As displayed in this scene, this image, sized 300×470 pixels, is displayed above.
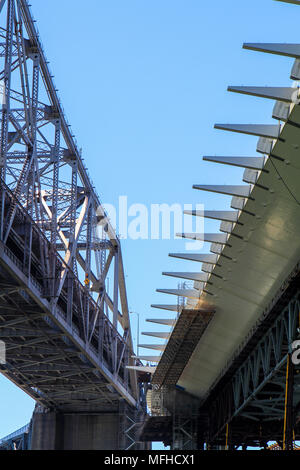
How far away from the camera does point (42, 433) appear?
80188 millimetres

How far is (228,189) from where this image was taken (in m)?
37.8

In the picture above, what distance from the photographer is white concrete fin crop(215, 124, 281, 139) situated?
3234 cm

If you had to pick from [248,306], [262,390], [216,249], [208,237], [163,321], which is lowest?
[262,390]

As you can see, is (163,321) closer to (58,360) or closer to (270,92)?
(58,360)

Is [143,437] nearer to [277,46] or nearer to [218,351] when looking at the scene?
[218,351]

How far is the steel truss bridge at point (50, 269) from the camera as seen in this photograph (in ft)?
152

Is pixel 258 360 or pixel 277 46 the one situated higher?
pixel 277 46

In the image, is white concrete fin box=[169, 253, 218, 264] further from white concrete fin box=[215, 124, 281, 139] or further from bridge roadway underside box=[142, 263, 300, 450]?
Answer: white concrete fin box=[215, 124, 281, 139]

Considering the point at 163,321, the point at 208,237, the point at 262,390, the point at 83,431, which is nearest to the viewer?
the point at 208,237

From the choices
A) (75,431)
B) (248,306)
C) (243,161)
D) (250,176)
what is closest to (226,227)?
(250,176)

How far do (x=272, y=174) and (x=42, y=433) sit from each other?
51.6 metres

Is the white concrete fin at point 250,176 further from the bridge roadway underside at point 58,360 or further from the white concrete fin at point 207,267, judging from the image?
the bridge roadway underside at point 58,360

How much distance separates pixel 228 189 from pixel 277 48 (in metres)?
10.1
